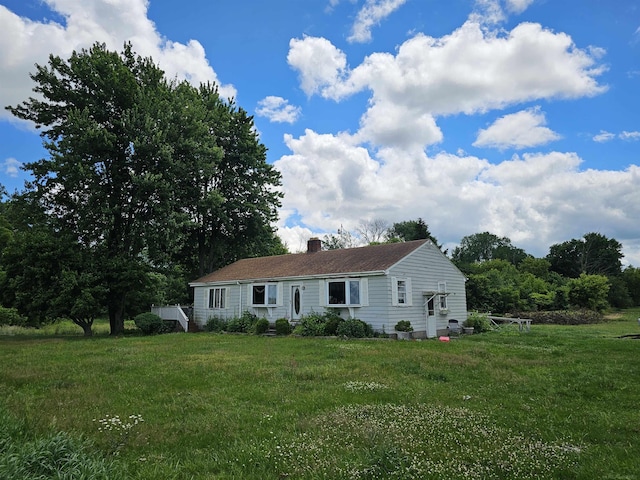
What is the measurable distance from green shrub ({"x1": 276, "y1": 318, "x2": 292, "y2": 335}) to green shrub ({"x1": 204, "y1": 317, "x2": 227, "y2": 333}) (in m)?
4.92

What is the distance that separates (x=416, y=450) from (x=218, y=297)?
2266 cm

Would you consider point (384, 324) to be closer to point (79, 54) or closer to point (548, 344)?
point (548, 344)

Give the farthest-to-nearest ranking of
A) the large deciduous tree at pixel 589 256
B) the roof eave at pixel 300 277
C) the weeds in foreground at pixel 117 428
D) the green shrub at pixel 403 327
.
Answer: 1. the large deciduous tree at pixel 589 256
2. the roof eave at pixel 300 277
3. the green shrub at pixel 403 327
4. the weeds in foreground at pixel 117 428

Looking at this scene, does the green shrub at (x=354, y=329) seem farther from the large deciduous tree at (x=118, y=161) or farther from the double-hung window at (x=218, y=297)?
the large deciduous tree at (x=118, y=161)

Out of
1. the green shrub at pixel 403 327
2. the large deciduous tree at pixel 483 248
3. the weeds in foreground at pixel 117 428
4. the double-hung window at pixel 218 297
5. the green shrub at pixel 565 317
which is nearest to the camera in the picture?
the weeds in foreground at pixel 117 428

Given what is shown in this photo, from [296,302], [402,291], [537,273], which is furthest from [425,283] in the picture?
[537,273]

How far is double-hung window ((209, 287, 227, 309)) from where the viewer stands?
83.2ft

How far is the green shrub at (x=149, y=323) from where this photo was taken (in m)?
24.1

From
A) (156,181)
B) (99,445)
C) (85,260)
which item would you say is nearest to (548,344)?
(99,445)

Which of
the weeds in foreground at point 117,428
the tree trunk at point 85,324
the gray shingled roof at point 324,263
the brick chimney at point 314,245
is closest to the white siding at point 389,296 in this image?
the gray shingled roof at point 324,263

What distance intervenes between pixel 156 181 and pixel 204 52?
9113 millimetres

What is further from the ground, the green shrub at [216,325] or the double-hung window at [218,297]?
the double-hung window at [218,297]

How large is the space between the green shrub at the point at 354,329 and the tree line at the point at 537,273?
1902 centimetres

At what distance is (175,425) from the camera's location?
5.61 meters
